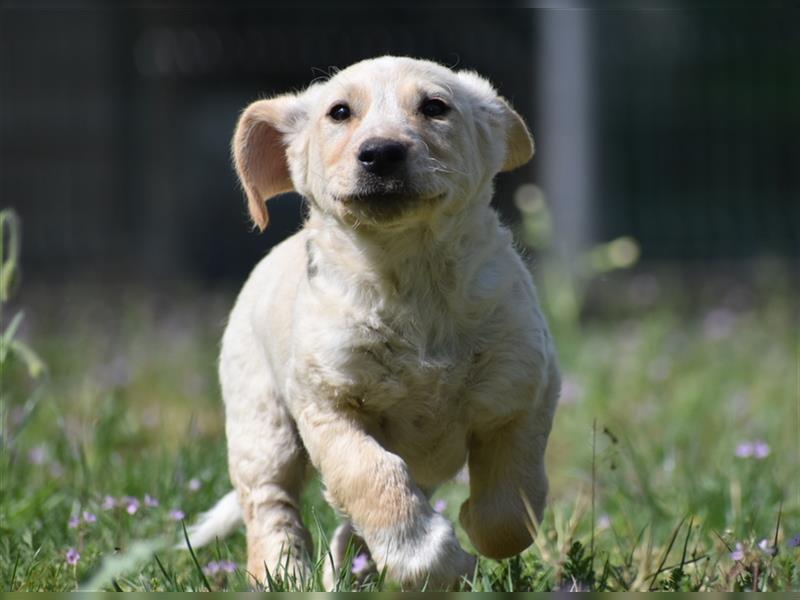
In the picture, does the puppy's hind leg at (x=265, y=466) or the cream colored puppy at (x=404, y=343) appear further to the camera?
the puppy's hind leg at (x=265, y=466)

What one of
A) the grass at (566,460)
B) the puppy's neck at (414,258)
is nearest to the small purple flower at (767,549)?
the grass at (566,460)

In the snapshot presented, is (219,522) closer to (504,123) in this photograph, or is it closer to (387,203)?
(387,203)

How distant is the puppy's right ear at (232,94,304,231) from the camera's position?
3564 millimetres

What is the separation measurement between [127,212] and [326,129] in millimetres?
8539

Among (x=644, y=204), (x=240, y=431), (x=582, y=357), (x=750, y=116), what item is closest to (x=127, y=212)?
(x=644, y=204)

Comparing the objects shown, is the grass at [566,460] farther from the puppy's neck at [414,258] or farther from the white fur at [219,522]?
the puppy's neck at [414,258]

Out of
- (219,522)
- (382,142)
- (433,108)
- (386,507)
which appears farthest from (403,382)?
(219,522)

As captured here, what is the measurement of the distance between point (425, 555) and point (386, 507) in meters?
0.14

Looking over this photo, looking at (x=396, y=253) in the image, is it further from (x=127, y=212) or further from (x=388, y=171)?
(x=127, y=212)

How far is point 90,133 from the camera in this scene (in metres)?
11.5

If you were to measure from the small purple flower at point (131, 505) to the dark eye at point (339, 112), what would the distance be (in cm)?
117

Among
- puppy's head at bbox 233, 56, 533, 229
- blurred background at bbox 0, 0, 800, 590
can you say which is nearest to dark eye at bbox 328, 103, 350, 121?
puppy's head at bbox 233, 56, 533, 229

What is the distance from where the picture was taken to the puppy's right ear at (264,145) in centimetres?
356

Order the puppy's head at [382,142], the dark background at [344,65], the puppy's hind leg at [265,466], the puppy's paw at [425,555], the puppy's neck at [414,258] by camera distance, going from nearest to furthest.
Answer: the puppy's paw at [425,555]
the puppy's head at [382,142]
the puppy's neck at [414,258]
the puppy's hind leg at [265,466]
the dark background at [344,65]
